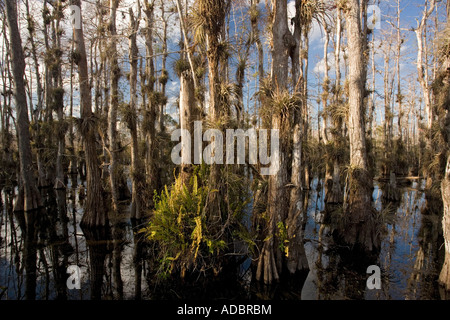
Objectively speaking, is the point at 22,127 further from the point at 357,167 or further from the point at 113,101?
the point at 357,167

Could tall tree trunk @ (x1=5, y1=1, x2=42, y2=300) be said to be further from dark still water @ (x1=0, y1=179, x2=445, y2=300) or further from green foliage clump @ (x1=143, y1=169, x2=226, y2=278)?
green foliage clump @ (x1=143, y1=169, x2=226, y2=278)

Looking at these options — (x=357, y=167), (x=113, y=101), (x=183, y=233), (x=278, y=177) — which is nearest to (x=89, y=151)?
(x=113, y=101)

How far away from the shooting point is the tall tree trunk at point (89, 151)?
9773 mm

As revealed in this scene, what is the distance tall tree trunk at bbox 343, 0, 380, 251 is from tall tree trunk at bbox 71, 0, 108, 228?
29.6 feet

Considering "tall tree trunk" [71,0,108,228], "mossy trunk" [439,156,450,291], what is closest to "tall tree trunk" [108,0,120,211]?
"tall tree trunk" [71,0,108,228]

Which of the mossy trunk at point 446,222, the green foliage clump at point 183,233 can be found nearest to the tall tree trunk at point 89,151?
the green foliage clump at point 183,233

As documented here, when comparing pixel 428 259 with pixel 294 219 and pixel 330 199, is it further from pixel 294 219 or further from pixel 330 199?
pixel 330 199

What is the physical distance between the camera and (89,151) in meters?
9.93

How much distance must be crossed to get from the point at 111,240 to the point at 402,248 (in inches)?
375

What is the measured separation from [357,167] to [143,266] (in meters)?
7.08

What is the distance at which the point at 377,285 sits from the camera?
→ 594 cm

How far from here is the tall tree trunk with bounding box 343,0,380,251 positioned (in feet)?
25.9

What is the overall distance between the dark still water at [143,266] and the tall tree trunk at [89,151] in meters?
0.67
